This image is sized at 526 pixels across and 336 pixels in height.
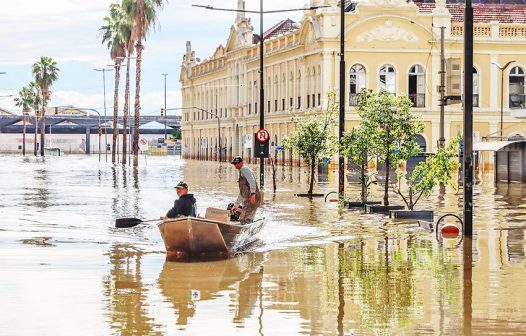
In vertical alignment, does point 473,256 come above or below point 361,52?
below

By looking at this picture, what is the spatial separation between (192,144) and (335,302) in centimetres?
12775

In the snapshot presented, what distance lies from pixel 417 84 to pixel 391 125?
5576cm

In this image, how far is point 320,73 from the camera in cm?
8631

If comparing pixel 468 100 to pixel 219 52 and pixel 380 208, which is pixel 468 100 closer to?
pixel 380 208

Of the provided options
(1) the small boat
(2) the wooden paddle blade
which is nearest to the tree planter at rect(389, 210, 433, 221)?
(2) the wooden paddle blade

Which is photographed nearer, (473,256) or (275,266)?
(275,266)

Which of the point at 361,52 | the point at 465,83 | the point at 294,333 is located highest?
the point at 361,52

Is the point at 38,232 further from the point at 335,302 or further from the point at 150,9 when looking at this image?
the point at 150,9

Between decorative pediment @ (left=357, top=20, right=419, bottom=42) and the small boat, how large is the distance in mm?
67079

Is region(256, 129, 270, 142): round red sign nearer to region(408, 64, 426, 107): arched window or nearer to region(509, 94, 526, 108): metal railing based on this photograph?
region(408, 64, 426, 107): arched window

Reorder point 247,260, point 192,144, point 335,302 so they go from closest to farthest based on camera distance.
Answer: point 335,302 < point 247,260 < point 192,144

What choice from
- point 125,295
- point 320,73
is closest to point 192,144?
point 320,73

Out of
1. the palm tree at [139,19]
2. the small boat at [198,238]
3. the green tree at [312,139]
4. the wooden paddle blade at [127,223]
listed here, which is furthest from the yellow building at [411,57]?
the small boat at [198,238]

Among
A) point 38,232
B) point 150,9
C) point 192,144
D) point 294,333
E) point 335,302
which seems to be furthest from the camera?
point 192,144
